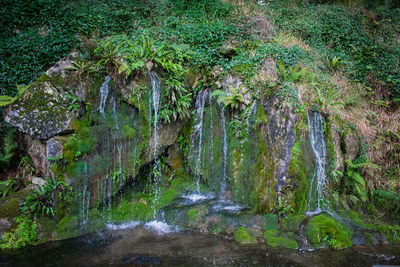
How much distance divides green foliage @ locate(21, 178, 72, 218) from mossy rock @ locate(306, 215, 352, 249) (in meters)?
6.99

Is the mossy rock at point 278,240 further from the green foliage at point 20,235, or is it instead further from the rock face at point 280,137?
the green foliage at point 20,235

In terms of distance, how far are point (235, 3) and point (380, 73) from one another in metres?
8.47

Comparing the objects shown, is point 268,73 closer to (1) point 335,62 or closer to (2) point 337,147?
(2) point 337,147

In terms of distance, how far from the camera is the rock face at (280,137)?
6980mm

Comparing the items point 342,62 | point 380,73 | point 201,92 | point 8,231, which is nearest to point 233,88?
point 201,92

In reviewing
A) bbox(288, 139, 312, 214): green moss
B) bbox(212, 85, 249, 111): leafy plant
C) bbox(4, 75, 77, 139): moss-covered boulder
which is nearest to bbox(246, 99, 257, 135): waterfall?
bbox(212, 85, 249, 111): leafy plant

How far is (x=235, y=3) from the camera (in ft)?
44.3

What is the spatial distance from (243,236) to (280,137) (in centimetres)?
318

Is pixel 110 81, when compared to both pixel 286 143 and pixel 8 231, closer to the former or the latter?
pixel 8 231

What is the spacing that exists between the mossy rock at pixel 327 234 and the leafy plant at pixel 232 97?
4246 mm

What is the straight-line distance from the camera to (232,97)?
7.91 metres

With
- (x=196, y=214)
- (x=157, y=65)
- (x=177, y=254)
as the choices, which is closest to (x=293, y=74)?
(x=157, y=65)

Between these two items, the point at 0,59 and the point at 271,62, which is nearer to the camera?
the point at 0,59

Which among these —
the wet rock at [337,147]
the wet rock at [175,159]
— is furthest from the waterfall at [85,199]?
the wet rock at [337,147]
